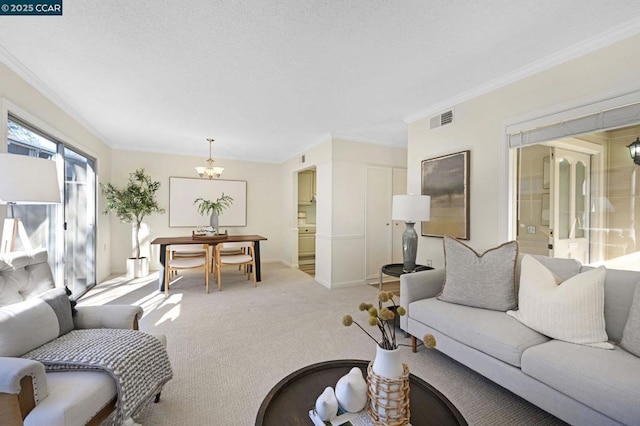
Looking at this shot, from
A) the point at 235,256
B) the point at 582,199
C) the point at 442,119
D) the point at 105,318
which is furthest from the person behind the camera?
the point at 235,256

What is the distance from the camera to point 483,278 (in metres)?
2.19

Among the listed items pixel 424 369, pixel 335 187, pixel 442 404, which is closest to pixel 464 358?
pixel 424 369

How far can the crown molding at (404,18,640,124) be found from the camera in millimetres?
1877

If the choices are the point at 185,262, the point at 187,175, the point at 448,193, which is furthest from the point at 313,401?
the point at 187,175

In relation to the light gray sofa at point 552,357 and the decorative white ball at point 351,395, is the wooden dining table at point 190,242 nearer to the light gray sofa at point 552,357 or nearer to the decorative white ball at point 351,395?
the light gray sofa at point 552,357

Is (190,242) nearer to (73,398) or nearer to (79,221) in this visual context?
(79,221)

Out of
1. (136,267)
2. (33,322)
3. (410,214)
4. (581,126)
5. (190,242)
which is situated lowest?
(136,267)

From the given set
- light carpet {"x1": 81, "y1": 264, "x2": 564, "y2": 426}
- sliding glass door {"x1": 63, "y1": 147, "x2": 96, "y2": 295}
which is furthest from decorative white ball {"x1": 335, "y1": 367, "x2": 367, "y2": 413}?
sliding glass door {"x1": 63, "y1": 147, "x2": 96, "y2": 295}

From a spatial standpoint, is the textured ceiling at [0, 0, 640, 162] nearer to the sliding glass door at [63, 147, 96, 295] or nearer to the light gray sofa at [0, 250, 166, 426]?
the sliding glass door at [63, 147, 96, 295]

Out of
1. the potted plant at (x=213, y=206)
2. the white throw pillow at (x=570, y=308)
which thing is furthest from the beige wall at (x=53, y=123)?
the white throw pillow at (x=570, y=308)

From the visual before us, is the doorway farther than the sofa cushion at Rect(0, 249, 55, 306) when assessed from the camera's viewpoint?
Yes

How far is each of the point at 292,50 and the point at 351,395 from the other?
2295 mm

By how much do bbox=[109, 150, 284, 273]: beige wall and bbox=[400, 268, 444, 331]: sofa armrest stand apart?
4.63 meters

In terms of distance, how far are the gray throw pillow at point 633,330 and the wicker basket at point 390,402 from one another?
1.42m
